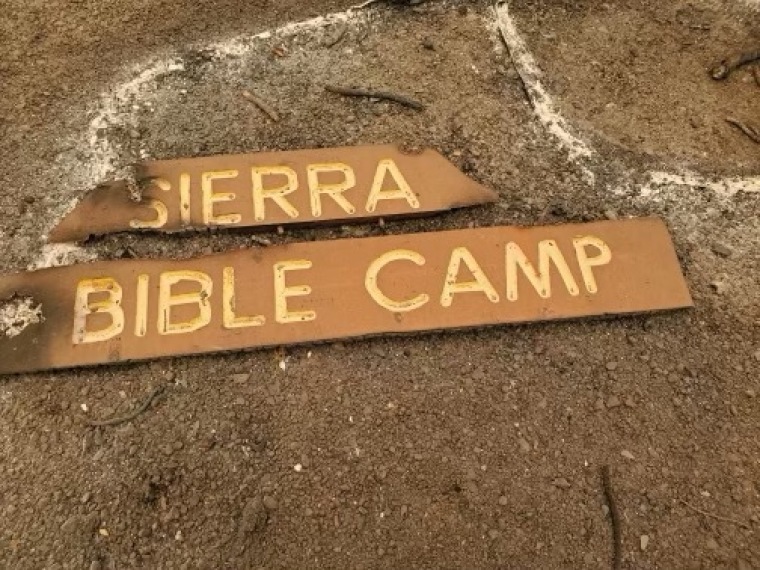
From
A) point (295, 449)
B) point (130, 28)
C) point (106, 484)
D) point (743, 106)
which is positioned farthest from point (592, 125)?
point (106, 484)

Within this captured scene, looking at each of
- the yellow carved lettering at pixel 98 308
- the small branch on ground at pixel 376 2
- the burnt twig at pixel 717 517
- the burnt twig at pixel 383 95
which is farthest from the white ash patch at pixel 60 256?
the burnt twig at pixel 717 517

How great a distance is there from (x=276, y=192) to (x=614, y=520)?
1641 mm

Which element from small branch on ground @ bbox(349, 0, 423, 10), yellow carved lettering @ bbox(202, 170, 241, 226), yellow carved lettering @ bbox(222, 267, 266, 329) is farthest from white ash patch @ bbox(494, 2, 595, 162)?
yellow carved lettering @ bbox(222, 267, 266, 329)

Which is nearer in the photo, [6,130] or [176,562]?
[176,562]

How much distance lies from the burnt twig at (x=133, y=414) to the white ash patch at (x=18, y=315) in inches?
17.0

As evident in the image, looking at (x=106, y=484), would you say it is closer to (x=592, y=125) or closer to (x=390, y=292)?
(x=390, y=292)

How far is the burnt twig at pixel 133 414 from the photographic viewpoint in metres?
2.19

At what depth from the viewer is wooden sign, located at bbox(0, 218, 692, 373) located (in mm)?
2295

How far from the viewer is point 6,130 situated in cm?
284

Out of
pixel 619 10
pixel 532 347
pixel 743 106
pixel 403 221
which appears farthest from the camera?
pixel 619 10

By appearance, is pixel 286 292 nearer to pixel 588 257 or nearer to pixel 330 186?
pixel 330 186

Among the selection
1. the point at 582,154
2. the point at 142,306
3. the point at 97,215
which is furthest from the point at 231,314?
the point at 582,154

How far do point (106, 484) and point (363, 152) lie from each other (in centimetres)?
153

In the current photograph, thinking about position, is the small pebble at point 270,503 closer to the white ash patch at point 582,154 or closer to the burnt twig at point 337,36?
the white ash patch at point 582,154
